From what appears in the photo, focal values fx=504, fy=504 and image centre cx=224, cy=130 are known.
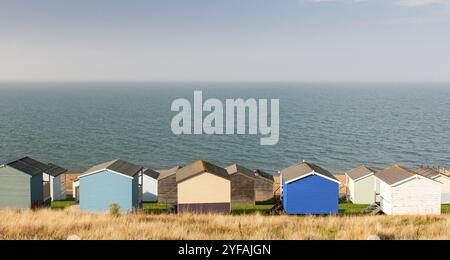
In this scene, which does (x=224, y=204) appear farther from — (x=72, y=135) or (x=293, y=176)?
(x=72, y=135)

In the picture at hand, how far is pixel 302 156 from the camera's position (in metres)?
73.8

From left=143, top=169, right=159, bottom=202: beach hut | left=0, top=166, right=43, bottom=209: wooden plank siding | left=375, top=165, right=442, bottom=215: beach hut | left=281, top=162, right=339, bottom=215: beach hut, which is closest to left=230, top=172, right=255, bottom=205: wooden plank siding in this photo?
left=281, top=162, right=339, bottom=215: beach hut

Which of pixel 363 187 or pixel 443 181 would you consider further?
pixel 363 187

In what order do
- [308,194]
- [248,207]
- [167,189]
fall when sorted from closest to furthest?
[308,194]
[248,207]
[167,189]

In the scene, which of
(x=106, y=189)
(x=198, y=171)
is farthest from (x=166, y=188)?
(x=198, y=171)

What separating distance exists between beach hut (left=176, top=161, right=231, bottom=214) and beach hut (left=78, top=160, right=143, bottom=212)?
3.22 m

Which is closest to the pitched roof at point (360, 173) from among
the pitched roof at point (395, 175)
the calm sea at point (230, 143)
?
the pitched roof at point (395, 175)

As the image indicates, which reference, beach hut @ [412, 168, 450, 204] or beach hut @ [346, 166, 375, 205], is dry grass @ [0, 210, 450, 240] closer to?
beach hut @ [346, 166, 375, 205]

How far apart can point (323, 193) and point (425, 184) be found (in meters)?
6.88

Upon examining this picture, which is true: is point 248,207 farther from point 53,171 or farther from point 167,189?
point 53,171

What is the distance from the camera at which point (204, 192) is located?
3158cm

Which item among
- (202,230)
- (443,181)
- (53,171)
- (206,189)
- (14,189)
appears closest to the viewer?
(202,230)

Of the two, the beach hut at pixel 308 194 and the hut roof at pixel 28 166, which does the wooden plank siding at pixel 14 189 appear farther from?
the beach hut at pixel 308 194
